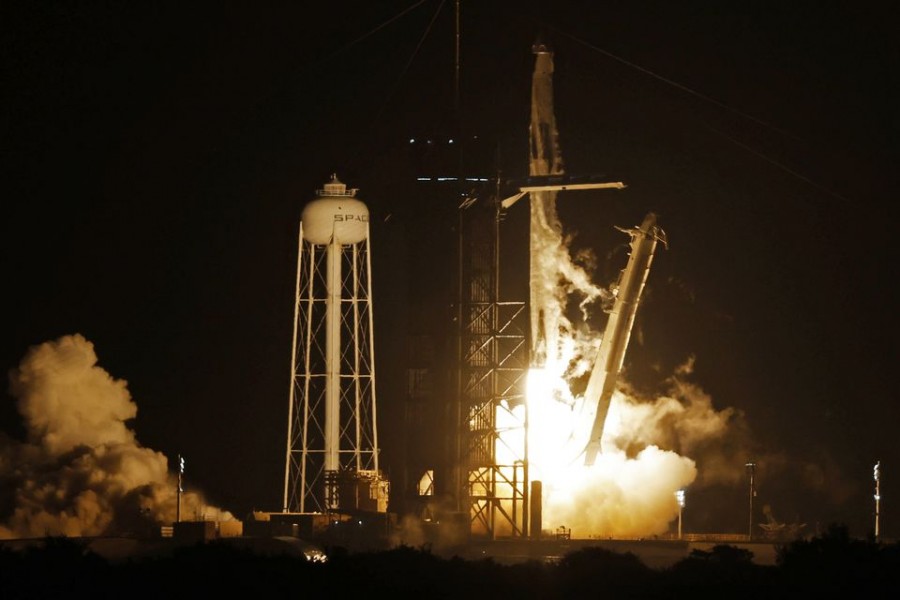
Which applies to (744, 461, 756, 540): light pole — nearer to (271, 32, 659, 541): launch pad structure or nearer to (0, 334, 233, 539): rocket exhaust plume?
(271, 32, 659, 541): launch pad structure

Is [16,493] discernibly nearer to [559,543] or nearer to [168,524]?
[168,524]

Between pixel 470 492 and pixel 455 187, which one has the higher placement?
pixel 455 187

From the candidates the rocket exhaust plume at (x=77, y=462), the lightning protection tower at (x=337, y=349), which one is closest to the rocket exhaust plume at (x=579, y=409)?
the lightning protection tower at (x=337, y=349)

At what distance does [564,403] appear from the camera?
3588 inches

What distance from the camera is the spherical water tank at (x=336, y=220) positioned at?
287ft

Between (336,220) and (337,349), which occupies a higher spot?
(336,220)

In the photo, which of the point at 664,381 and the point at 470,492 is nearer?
the point at 470,492

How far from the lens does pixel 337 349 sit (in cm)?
8825

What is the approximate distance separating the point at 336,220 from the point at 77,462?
1030cm

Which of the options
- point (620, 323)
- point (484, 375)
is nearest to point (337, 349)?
point (484, 375)

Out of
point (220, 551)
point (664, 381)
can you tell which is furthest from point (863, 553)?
point (664, 381)

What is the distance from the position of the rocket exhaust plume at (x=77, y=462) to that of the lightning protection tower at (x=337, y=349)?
3499mm

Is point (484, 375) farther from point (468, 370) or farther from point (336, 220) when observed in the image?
point (336, 220)

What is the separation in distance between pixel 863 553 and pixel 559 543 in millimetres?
16405
